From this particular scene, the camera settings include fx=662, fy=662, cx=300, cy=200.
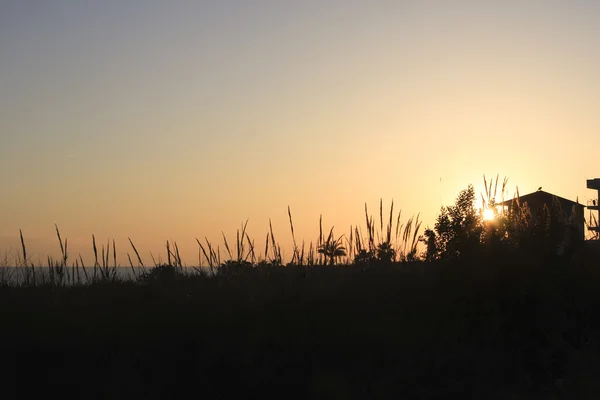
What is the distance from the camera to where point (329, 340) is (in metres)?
11.2

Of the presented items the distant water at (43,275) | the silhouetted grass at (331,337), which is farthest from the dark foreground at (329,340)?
the distant water at (43,275)

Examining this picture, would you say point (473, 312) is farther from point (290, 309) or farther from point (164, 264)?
point (164, 264)

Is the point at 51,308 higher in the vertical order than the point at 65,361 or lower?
higher

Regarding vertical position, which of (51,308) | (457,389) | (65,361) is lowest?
(457,389)

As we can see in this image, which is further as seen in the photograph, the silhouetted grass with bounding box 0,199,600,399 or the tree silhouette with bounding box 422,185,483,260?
the tree silhouette with bounding box 422,185,483,260

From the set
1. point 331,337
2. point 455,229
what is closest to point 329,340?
point 331,337

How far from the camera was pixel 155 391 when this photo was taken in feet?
33.4

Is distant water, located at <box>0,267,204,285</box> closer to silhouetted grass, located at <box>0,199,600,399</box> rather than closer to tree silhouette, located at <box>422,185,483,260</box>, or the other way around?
silhouetted grass, located at <box>0,199,600,399</box>

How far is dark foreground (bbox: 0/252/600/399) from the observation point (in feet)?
34.0

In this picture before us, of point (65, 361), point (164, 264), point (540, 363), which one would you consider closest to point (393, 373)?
point (540, 363)

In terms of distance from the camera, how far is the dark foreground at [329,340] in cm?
1037

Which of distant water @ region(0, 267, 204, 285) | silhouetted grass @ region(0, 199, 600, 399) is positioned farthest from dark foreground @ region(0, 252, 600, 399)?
distant water @ region(0, 267, 204, 285)

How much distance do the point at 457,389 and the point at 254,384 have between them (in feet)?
10.5

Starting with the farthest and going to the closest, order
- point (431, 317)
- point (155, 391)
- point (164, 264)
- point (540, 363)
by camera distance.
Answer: point (164, 264) → point (431, 317) → point (540, 363) → point (155, 391)
